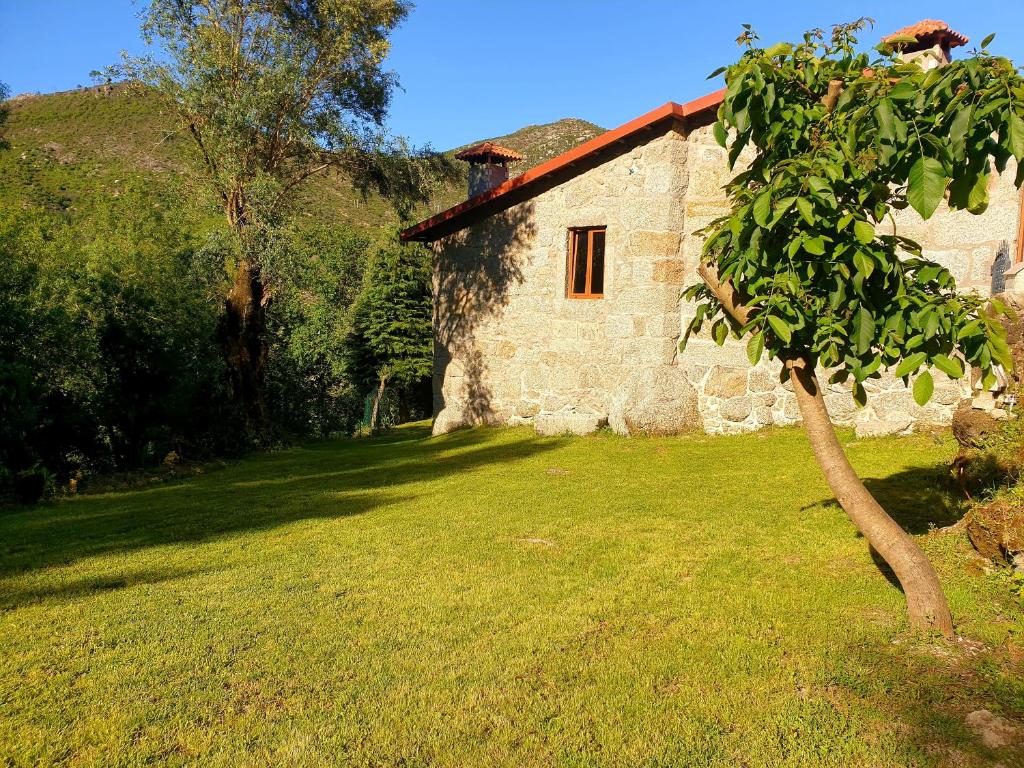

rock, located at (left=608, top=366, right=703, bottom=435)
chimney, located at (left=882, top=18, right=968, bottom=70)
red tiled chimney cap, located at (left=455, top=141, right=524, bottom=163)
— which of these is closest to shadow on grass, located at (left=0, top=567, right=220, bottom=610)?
rock, located at (left=608, top=366, right=703, bottom=435)

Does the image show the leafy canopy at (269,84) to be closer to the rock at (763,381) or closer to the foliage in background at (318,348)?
the foliage in background at (318,348)

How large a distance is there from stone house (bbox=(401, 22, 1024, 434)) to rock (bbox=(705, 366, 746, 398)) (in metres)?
0.02

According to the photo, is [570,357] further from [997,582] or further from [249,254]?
[997,582]

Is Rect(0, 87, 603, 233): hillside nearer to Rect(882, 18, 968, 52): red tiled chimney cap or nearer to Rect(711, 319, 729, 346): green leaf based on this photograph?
Rect(882, 18, 968, 52): red tiled chimney cap

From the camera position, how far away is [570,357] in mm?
12758

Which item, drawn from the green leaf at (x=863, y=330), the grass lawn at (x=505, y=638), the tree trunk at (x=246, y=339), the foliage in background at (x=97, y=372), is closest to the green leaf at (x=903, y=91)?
the green leaf at (x=863, y=330)

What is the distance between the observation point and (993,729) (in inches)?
124

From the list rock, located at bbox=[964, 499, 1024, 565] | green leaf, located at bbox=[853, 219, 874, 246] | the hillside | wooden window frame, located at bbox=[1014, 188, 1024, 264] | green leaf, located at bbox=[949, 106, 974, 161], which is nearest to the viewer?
green leaf, located at bbox=[949, 106, 974, 161]

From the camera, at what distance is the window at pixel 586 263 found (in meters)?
12.6

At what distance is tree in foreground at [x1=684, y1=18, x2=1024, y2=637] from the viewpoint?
329 cm

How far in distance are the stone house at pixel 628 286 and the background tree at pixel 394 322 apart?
11.8 meters

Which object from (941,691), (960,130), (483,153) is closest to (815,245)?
(960,130)

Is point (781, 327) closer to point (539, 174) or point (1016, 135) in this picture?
point (1016, 135)

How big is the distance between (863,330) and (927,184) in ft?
2.43
